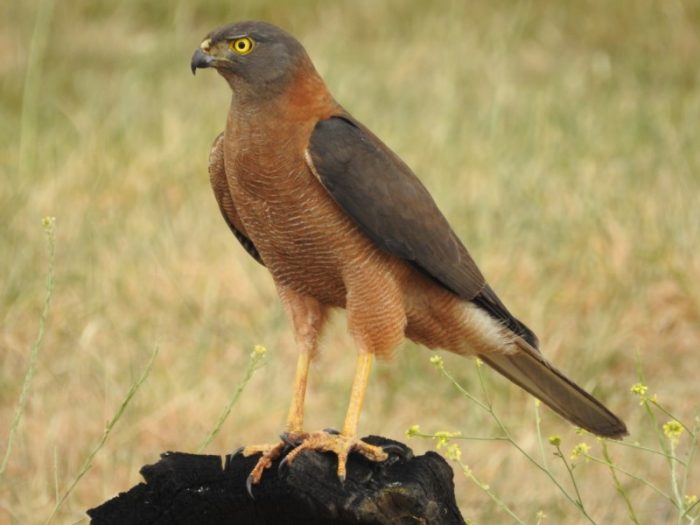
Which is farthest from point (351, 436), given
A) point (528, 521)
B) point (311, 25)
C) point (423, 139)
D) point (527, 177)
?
point (311, 25)

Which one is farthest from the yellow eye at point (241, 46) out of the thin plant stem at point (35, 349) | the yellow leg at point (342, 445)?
the yellow leg at point (342, 445)

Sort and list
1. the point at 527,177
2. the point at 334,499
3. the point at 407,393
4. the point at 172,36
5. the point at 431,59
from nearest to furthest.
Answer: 1. the point at 334,499
2. the point at 407,393
3. the point at 527,177
4. the point at 172,36
5. the point at 431,59

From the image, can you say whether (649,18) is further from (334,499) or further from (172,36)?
(334,499)

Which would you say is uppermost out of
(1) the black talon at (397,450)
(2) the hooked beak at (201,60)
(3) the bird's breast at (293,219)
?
(2) the hooked beak at (201,60)

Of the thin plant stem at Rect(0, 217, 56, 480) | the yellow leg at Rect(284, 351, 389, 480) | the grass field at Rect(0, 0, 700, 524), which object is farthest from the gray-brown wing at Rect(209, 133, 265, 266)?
the grass field at Rect(0, 0, 700, 524)

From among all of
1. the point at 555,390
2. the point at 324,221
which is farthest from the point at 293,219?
the point at 555,390

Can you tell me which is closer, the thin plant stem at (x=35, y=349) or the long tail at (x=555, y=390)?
the thin plant stem at (x=35, y=349)

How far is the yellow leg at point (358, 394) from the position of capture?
390 cm

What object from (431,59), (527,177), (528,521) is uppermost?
(431,59)

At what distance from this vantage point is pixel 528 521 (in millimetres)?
5129

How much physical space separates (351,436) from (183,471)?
0.58 meters

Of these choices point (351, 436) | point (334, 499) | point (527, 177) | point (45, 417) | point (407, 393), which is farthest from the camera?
point (527, 177)

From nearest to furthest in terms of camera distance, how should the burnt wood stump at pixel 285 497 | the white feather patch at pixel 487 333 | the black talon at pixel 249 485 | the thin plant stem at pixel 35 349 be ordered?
the burnt wood stump at pixel 285 497
the black talon at pixel 249 485
the thin plant stem at pixel 35 349
the white feather patch at pixel 487 333

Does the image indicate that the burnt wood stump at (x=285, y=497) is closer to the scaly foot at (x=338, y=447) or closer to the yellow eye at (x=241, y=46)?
the scaly foot at (x=338, y=447)
